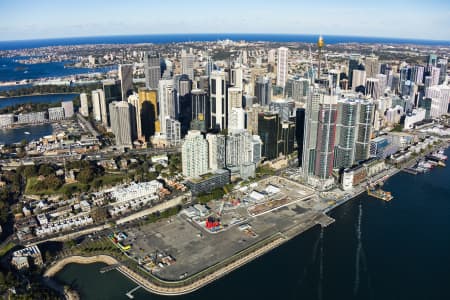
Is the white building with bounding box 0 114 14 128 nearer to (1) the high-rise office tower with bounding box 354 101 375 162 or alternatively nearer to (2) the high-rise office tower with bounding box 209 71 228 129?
(2) the high-rise office tower with bounding box 209 71 228 129

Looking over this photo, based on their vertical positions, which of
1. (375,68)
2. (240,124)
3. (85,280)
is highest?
(375,68)

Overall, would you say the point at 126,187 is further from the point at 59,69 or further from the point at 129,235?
the point at 59,69

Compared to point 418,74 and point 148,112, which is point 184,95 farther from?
point 418,74

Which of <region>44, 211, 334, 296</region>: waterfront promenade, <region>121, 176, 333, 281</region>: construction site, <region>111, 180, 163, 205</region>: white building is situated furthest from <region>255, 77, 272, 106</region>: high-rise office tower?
<region>44, 211, 334, 296</region>: waterfront promenade

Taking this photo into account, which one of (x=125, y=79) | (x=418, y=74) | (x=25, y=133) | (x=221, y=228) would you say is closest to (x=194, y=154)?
(x=221, y=228)

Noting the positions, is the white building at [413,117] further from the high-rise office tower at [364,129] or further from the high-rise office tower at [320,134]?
the high-rise office tower at [320,134]

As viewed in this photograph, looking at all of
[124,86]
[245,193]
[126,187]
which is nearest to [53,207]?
[126,187]
